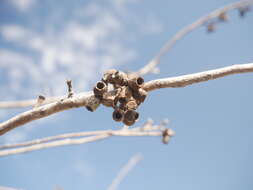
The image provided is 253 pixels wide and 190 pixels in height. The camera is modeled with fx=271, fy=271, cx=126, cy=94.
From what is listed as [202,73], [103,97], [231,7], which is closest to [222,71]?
[202,73]

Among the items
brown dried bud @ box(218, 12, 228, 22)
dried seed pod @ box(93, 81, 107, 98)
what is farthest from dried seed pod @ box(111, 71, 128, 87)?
brown dried bud @ box(218, 12, 228, 22)

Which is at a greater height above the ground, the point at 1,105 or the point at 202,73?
the point at 1,105

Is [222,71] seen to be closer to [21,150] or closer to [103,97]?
[103,97]

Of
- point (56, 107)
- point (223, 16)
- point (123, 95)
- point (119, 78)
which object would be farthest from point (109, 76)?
point (223, 16)

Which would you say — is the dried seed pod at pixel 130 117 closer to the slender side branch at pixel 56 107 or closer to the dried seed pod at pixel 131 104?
the dried seed pod at pixel 131 104

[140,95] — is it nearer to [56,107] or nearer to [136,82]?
[136,82]

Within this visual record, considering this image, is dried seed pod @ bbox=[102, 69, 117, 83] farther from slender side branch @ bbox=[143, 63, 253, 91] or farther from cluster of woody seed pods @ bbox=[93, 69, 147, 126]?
slender side branch @ bbox=[143, 63, 253, 91]

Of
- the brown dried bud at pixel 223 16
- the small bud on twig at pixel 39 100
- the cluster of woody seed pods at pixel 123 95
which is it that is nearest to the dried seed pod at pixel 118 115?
the cluster of woody seed pods at pixel 123 95
